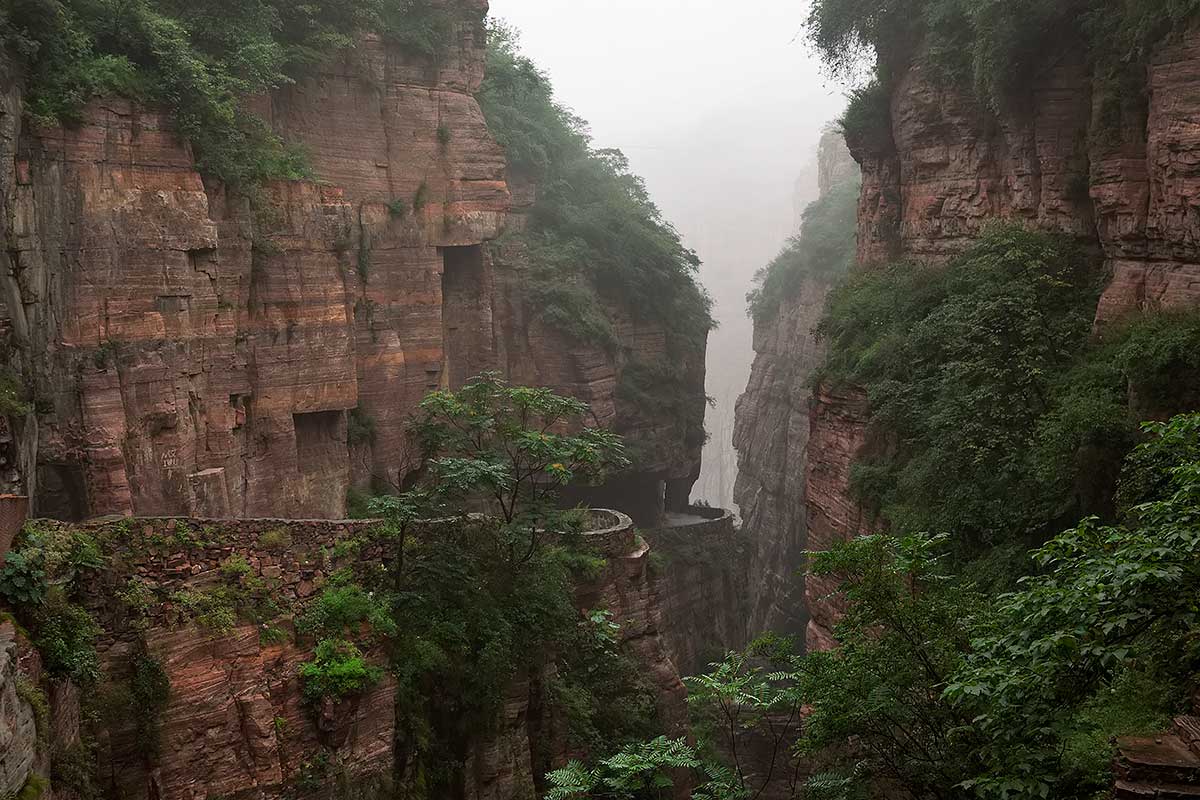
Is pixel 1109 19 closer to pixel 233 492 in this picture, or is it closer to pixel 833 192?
pixel 233 492

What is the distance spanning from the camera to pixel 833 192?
50.7 meters

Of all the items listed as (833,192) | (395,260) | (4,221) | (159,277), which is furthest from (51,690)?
(833,192)

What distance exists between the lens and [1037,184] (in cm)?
1789

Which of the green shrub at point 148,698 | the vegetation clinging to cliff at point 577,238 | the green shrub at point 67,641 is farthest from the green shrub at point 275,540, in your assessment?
the vegetation clinging to cliff at point 577,238

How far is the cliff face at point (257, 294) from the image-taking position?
1474 centimetres

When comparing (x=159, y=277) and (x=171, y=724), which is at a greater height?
(x=159, y=277)

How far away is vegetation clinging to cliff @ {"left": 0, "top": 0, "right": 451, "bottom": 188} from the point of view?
48.1ft

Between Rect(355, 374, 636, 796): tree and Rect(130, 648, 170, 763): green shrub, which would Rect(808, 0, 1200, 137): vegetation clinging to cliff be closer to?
Rect(355, 374, 636, 796): tree

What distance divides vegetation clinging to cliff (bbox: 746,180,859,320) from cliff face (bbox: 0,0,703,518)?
19189 mm

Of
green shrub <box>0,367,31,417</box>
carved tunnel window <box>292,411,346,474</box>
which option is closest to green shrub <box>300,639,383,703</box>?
green shrub <box>0,367,31,417</box>

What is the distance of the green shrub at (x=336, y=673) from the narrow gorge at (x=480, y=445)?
0.06 meters

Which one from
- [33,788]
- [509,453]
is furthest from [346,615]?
[509,453]

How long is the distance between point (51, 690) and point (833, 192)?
→ 152 feet

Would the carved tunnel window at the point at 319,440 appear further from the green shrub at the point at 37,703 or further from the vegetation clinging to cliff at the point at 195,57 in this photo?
the green shrub at the point at 37,703
